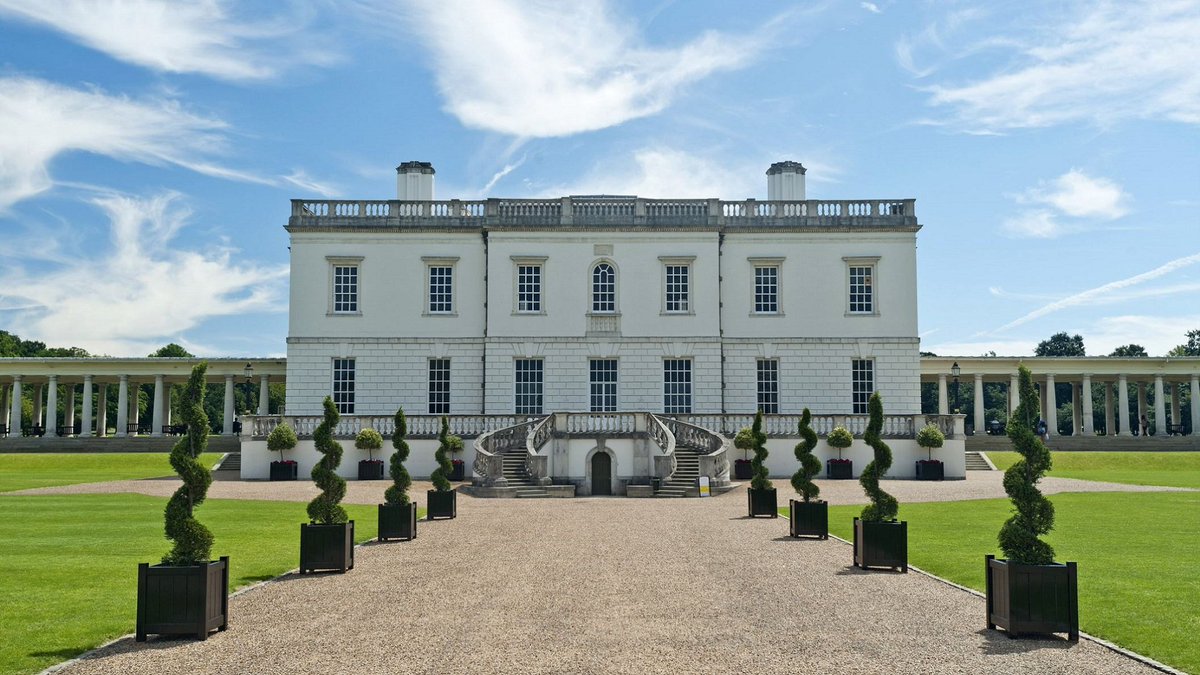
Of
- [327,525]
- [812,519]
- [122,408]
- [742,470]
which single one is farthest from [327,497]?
[122,408]

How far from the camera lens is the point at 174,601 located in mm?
10859

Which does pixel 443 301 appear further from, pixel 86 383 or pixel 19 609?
pixel 19 609

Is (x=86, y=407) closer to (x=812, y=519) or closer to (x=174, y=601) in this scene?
(x=812, y=519)

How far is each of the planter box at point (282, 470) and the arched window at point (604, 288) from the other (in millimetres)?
13794

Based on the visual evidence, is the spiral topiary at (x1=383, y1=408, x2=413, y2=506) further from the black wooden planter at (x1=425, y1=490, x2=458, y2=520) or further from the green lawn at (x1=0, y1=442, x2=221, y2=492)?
the green lawn at (x1=0, y1=442, x2=221, y2=492)

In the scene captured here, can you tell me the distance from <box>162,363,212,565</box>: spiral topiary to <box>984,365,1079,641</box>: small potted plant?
865 centimetres

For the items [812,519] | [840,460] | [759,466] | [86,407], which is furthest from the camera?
[86,407]

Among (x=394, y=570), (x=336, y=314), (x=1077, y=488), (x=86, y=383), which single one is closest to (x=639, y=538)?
(x=394, y=570)

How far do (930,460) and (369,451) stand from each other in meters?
21.1

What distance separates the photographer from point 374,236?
143ft

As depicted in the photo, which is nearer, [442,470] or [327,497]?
[327,497]

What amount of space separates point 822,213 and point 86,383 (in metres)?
41.6

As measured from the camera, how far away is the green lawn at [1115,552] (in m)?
11.0

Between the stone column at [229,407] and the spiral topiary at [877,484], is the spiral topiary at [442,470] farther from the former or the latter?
the stone column at [229,407]
